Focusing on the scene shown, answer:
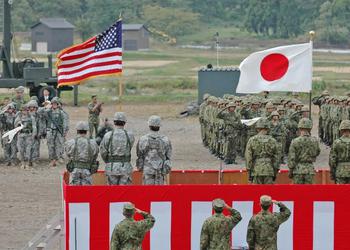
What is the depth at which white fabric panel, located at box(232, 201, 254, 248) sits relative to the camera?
1306 centimetres

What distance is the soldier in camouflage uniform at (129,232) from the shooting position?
1193 centimetres

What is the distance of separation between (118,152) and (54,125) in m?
7.55

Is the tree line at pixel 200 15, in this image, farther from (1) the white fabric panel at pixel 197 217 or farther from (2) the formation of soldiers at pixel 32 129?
(1) the white fabric panel at pixel 197 217

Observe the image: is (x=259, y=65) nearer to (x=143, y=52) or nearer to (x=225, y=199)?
(x=225, y=199)

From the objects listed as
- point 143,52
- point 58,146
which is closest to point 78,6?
point 143,52

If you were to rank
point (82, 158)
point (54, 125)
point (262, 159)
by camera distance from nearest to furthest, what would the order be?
point (82, 158) → point (262, 159) → point (54, 125)

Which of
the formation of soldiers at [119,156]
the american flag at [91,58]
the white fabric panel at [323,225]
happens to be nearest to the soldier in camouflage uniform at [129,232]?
the white fabric panel at [323,225]

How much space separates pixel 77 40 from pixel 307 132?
2632 inches

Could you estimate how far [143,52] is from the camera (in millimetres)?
74688

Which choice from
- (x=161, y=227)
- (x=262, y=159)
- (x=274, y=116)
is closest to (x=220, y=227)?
(x=161, y=227)

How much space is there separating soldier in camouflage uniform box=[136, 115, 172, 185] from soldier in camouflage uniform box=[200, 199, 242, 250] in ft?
8.86

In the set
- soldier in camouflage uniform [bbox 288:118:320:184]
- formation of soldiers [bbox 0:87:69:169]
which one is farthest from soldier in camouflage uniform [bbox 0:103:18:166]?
soldier in camouflage uniform [bbox 288:118:320:184]

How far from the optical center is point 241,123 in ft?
73.9

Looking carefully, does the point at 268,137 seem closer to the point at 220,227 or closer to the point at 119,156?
the point at 119,156
